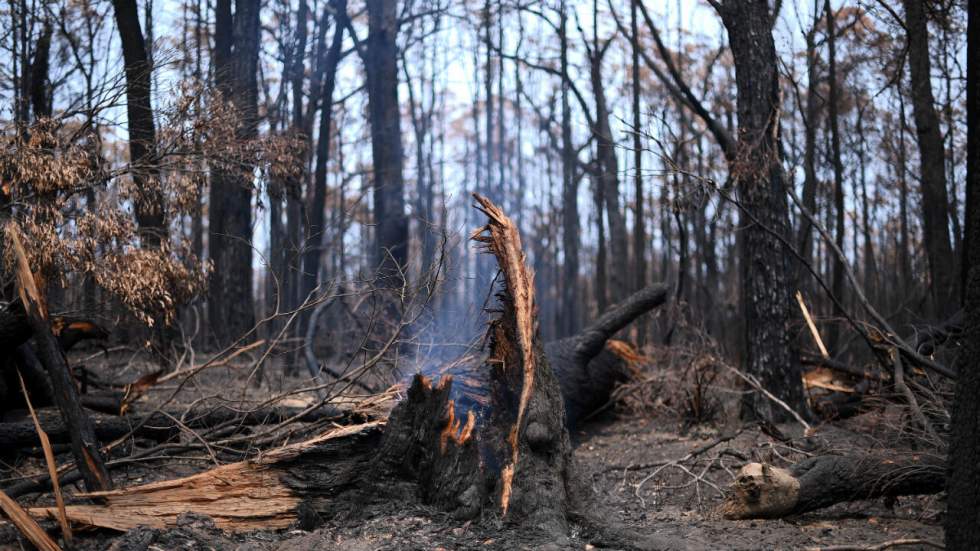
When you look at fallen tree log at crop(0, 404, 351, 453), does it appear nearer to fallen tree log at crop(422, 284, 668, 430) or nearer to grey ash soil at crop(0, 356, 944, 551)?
grey ash soil at crop(0, 356, 944, 551)

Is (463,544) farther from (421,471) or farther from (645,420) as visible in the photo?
(645,420)

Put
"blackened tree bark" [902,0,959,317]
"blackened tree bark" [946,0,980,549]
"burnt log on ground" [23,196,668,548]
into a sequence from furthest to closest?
1. "blackened tree bark" [902,0,959,317]
2. "burnt log on ground" [23,196,668,548]
3. "blackened tree bark" [946,0,980,549]

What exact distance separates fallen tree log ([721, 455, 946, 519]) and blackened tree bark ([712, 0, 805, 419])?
2.86 metres

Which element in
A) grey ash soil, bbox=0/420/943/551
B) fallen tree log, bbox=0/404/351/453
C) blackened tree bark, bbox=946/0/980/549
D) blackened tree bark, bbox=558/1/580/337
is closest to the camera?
blackened tree bark, bbox=946/0/980/549

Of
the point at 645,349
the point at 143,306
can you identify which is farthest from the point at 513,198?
the point at 143,306

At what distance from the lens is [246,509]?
A: 4562mm

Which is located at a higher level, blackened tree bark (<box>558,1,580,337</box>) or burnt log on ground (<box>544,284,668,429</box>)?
blackened tree bark (<box>558,1,580,337</box>)

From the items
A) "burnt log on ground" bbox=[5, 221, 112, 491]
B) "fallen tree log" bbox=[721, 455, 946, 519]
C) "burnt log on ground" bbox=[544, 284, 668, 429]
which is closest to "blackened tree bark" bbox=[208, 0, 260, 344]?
"burnt log on ground" bbox=[544, 284, 668, 429]

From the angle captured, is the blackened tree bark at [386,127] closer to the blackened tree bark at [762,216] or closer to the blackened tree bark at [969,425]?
the blackened tree bark at [762,216]

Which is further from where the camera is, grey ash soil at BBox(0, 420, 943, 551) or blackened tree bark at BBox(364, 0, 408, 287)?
blackened tree bark at BBox(364, 0, 408, 287)

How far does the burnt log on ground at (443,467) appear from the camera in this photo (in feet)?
14.7

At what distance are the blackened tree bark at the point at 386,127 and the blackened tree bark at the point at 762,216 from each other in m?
7.74

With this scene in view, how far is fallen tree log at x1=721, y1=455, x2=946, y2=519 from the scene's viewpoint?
191 inches

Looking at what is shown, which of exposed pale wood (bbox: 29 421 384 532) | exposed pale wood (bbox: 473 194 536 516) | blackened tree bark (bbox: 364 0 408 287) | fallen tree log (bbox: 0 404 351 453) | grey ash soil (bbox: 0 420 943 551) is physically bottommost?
grey ash soil (bbox: 0 420 943 551)
